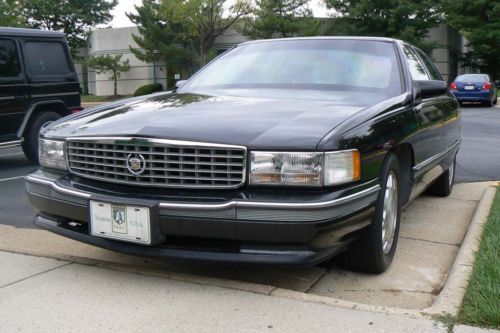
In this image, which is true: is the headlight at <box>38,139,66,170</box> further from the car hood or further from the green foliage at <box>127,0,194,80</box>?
the green foliage at <box>127,0,194,80</box>

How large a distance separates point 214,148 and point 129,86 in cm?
3648

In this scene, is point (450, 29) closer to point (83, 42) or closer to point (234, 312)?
point (83, 42)

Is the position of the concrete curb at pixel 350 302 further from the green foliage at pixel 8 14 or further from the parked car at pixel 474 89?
the green foliage at pixel 8 14

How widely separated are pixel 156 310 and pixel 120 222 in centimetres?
51

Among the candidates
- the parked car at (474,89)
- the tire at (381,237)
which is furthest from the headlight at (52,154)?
the parked car at (474,89)

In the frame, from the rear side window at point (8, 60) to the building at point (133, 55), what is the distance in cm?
2830

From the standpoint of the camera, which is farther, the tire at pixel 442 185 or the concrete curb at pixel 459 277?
the tire at pixel 442 185

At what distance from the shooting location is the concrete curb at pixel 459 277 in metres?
2.92

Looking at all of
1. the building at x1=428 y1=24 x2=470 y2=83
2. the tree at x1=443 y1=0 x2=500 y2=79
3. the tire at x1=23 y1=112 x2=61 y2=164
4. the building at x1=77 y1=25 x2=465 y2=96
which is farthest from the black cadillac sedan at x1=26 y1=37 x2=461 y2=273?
Result: the building at x1=428 y1=24 x2=470 y2=83

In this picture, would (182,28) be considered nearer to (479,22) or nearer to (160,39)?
(160,39)

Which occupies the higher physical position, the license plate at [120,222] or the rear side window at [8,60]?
the rear side window at [8,60]

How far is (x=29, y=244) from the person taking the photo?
437cm

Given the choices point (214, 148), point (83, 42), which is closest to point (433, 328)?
point (214, 148)

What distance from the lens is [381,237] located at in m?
3.40
